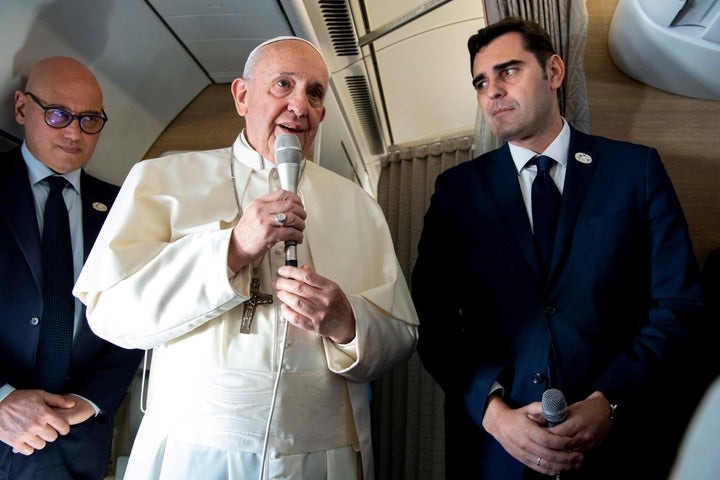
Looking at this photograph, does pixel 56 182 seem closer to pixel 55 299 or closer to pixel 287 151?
pixel 55 299

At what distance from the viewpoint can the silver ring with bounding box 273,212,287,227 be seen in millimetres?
1450

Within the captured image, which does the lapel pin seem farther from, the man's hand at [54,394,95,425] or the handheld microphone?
the man's hand at [54,394,95,425]

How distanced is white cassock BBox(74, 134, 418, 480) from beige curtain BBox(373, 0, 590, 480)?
1409 mm

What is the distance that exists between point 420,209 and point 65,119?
2.03 meters

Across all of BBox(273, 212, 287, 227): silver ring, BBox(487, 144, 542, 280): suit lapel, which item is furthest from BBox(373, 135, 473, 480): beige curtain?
BBox(273, 212, 287, 227): silver ring

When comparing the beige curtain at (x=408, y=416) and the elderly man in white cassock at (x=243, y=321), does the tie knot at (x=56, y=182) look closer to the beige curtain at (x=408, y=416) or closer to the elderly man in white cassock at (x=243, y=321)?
the elderly man in white cassock at (x=243, y=321)

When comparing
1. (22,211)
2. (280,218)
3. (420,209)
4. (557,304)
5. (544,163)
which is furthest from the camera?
(420,209)

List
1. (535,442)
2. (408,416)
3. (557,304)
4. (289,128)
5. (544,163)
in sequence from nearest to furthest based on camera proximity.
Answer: (535,442)
(557,304)
(289,128)
(544,163)
(408,416)

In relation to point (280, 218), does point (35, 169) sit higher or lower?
higher

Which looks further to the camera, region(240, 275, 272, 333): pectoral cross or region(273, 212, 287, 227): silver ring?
region(240, 275, 272, 333): pectoral cross

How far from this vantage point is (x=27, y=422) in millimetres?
2018

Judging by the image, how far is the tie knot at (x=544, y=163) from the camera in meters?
2.03

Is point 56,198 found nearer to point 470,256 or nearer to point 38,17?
point 38,17

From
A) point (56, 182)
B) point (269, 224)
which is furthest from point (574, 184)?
point (56, 182)
